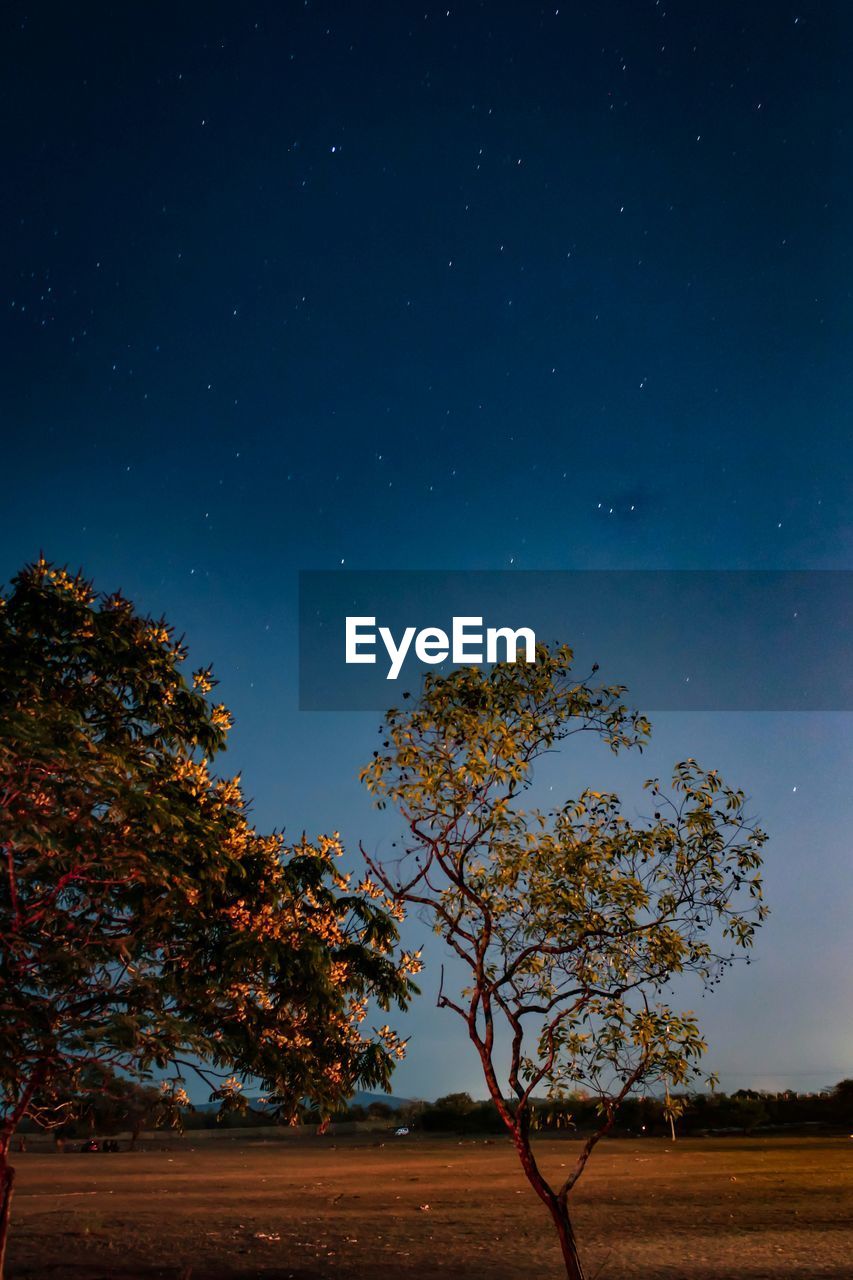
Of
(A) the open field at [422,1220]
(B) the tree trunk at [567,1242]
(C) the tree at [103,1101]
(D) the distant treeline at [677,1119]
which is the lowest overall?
(D) the distant treeline at [677,1119]

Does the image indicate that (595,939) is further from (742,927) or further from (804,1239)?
(804,1239)

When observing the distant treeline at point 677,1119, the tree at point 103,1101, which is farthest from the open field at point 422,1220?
the distant treeline at point 677,1119

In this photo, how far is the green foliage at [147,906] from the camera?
12.5m

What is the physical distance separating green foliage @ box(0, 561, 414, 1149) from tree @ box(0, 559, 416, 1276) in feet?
0.09

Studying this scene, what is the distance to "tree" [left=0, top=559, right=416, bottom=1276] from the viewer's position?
1252cm

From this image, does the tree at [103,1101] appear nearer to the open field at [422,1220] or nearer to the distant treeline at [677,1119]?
the open field at [422,1220]

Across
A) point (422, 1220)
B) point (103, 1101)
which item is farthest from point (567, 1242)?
point (422, 1220)

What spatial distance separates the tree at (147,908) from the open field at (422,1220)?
13.4 feet

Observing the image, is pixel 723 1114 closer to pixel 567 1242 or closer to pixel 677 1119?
pixel 677 1119

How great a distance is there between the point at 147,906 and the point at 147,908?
0.03 metres

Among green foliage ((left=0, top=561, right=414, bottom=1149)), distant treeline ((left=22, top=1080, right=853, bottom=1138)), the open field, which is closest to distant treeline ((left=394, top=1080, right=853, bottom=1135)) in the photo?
distant treeline ((left=22, top=1080, right=853, bottom=1138))

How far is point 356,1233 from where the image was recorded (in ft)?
75.9

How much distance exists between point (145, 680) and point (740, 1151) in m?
46.0

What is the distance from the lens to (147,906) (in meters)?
14.2
